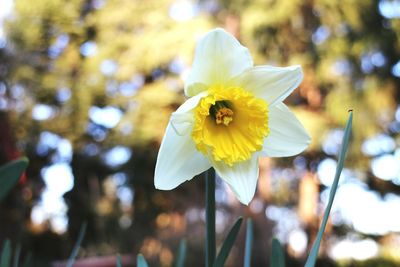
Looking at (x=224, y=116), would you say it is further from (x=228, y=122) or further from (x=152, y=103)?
(x=152, y=103)


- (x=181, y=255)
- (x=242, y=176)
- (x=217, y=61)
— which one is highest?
(x=217, y=61)

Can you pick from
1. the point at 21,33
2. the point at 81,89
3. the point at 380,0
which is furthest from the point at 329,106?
the point at 21,33

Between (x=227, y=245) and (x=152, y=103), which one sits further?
(x=152, y=103)

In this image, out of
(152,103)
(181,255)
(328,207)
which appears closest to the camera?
(328,207)

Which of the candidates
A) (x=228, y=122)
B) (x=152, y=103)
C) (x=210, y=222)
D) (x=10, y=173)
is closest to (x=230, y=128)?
(x=228, y=122)

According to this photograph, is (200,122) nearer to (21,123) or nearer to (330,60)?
(330,60)

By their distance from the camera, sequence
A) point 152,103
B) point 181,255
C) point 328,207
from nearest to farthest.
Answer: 1. point 328,207
2. point 181,255
3. point 152,103
